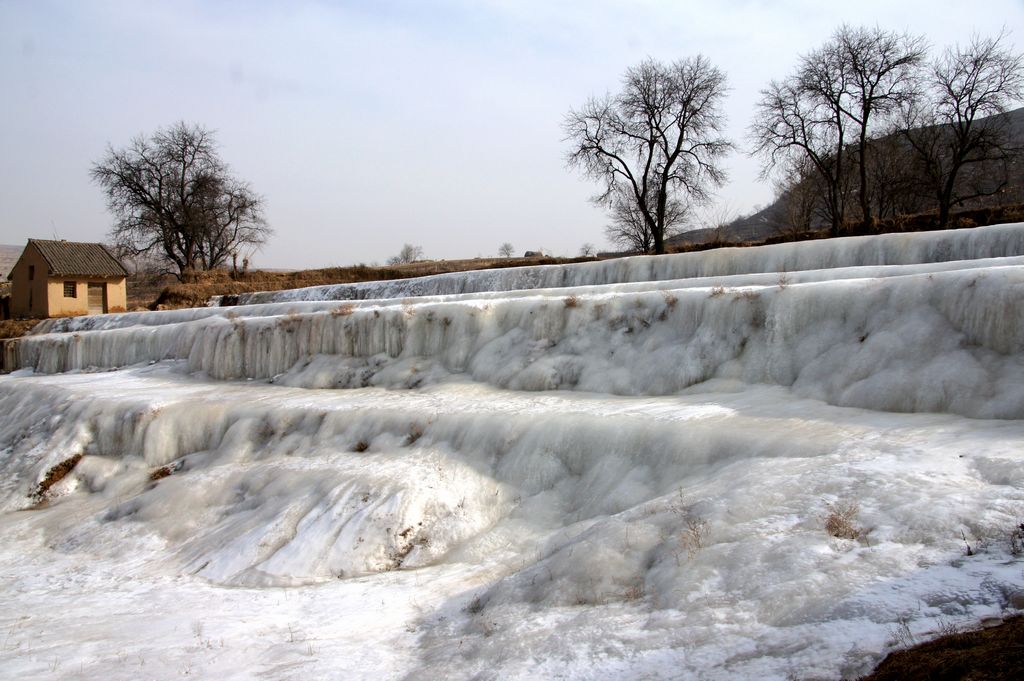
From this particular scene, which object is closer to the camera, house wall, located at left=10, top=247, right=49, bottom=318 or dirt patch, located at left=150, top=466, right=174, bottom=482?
dirt patch, located at left=150, top=466, right=174, bottom=482

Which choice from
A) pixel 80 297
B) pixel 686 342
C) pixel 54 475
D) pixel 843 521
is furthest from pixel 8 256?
pixel 843 521

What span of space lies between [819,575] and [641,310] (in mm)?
6807

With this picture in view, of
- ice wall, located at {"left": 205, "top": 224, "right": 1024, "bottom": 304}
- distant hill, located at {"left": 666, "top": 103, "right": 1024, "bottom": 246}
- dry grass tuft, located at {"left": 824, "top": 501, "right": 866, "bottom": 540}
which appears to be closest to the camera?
dry grass tuft, located at {"left": 824, "top": 501, "right": 866, "bottom": 540}

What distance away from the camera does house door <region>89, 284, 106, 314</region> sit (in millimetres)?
30156

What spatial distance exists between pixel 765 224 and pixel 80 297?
198 ft

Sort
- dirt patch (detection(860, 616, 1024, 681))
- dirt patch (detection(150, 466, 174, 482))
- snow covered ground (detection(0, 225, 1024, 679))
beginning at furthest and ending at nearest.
→ dirt patch (detection(150, 466, 174, 482)) < snow covered ground (detection(0, 225, 1024, 679)) < dirt patch (detection(860, 616, 1024, 681))

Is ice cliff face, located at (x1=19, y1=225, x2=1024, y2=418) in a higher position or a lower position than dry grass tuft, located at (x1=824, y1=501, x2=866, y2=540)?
higher

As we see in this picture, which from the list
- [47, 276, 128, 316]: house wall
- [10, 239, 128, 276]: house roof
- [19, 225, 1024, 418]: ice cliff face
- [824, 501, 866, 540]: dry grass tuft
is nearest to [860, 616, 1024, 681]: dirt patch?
[824, 501, 866, 540]: dry grass tuft

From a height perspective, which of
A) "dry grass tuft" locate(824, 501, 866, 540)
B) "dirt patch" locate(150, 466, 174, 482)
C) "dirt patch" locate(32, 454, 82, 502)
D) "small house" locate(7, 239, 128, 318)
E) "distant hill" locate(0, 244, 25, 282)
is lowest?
"dirt patch" locate(32, 454, 82, 502)

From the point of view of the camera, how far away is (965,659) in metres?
2.69

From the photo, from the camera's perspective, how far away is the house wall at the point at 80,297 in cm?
2858

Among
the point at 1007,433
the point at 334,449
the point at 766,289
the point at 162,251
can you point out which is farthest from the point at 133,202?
the point at 1007,433

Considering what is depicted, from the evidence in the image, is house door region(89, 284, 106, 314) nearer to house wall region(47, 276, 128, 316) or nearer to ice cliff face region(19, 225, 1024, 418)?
house wall region(47, 276, 128, 316)

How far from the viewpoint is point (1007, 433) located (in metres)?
5.64
